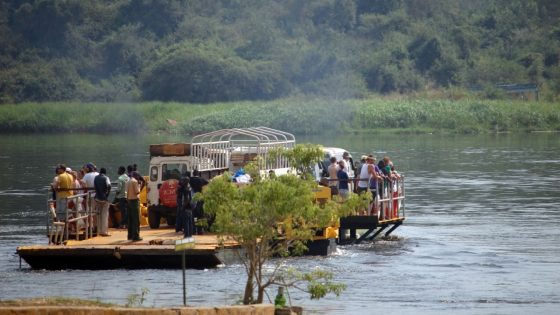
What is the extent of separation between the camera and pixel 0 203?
4475 centimetres

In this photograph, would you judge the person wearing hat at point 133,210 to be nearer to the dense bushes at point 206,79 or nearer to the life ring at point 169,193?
the life ring at point 169,193

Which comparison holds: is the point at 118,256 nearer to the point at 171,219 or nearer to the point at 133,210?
the point at 133,210

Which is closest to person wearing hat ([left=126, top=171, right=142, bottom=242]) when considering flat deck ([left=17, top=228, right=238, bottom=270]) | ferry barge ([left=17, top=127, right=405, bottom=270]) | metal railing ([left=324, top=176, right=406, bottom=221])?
ferry barge ([left=17, top=127, right=405, bottom=270])

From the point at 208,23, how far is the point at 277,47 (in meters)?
10.4

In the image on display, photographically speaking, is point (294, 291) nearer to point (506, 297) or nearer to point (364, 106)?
point (506, 297)

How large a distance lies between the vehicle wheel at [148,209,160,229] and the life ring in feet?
1.26

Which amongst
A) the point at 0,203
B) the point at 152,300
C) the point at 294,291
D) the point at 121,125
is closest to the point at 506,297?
the point at 294,291

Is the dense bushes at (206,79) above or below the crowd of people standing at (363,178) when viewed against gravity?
above

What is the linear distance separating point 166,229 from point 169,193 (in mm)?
894

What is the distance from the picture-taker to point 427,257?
1220 inches

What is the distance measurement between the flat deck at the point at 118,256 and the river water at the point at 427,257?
7.5 inches

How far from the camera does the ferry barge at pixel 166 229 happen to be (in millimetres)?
27016

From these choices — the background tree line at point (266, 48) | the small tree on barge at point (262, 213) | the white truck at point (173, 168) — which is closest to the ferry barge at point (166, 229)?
the white truck at point (173, 168)

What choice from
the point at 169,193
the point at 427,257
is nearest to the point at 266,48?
the point at 427,257
